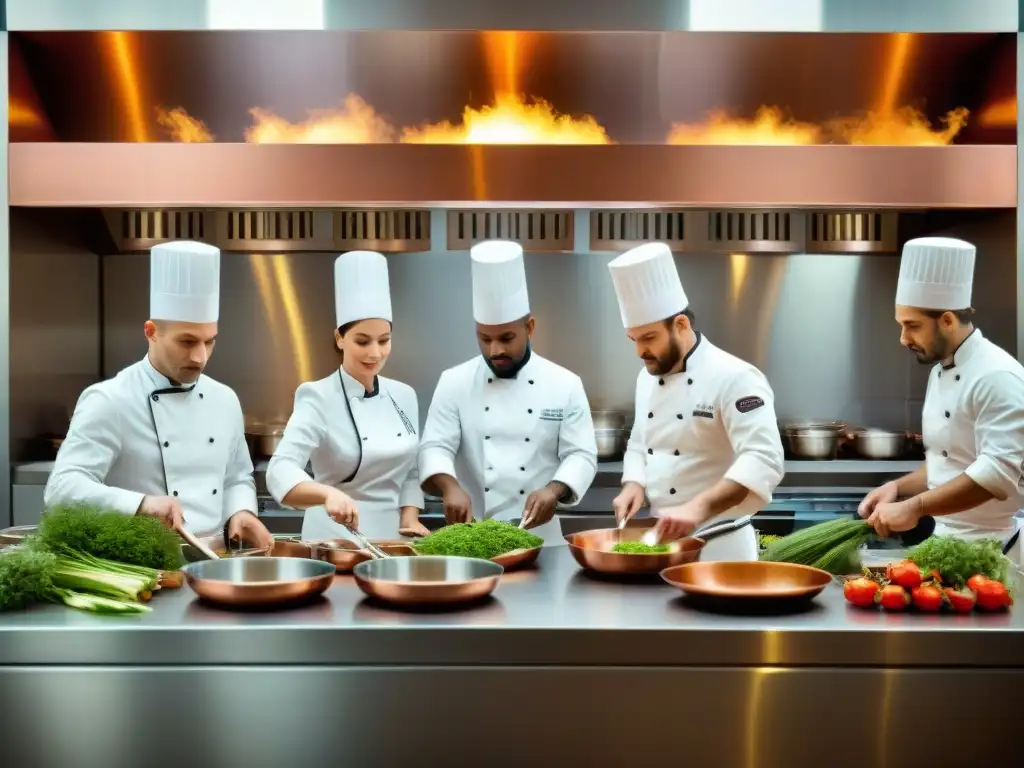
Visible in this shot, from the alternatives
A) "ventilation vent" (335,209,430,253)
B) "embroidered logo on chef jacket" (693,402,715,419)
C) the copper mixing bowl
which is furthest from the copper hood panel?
the copper mixing bowl

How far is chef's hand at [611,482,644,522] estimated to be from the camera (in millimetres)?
2734

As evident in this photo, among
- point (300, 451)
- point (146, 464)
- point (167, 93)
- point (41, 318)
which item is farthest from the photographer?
point (167, 93)

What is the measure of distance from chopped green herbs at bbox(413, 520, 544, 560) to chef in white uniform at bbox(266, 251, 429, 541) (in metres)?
0.77

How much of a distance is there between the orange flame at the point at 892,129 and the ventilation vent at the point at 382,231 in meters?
2.00

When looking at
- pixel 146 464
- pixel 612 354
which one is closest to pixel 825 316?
pixel 612 354

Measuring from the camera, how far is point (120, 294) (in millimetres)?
4801

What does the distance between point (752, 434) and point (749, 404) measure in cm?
10

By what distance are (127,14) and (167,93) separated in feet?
1.71

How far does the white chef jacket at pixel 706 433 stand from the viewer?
284 centimetres

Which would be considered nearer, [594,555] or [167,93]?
[594,555]

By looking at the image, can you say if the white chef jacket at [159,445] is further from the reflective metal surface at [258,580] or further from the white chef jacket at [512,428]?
the reflective metal surface at [258,580]

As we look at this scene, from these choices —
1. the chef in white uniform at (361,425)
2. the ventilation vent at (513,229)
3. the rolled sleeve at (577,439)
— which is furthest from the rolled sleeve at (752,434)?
the ventilation vent at (513,229)

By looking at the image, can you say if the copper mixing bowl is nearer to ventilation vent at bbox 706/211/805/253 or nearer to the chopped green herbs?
the chopped green herbs

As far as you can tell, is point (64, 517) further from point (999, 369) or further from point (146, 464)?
point (999, 369)
